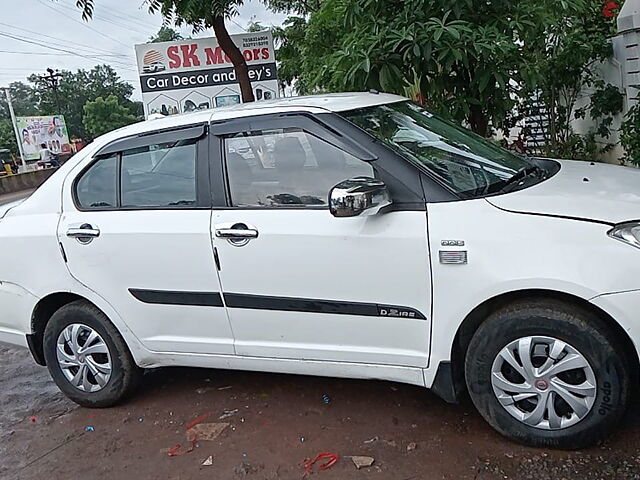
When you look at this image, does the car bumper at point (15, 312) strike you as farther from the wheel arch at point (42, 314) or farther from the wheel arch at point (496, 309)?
the wheel arch at point (496, 309)

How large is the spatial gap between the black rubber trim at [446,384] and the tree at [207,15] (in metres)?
5.90

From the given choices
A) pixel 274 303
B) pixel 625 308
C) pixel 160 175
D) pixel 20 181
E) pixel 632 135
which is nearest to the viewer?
pixel 625 308

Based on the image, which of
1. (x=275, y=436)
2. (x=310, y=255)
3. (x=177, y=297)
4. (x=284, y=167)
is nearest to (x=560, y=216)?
(x=310, y=255)

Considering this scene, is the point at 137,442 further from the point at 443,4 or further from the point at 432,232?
the point at 443,4

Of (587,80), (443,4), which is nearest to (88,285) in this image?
(443,4)

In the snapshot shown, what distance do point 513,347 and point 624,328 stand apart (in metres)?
0.49

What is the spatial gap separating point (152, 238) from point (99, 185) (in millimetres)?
625

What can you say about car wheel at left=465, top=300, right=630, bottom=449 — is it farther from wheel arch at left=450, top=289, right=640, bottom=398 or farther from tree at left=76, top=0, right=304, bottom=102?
tree at left=76, top=0, right=304, bottom=102

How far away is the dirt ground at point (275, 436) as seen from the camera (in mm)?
3150

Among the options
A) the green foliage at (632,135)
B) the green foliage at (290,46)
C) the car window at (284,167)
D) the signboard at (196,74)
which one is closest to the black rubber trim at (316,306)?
the car window at (284,167)

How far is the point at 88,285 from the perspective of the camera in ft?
13.5

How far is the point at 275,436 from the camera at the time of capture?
12.0 feet

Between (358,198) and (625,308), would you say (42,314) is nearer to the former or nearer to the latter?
(358,198)

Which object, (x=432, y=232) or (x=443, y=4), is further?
(x=443, y=4)
